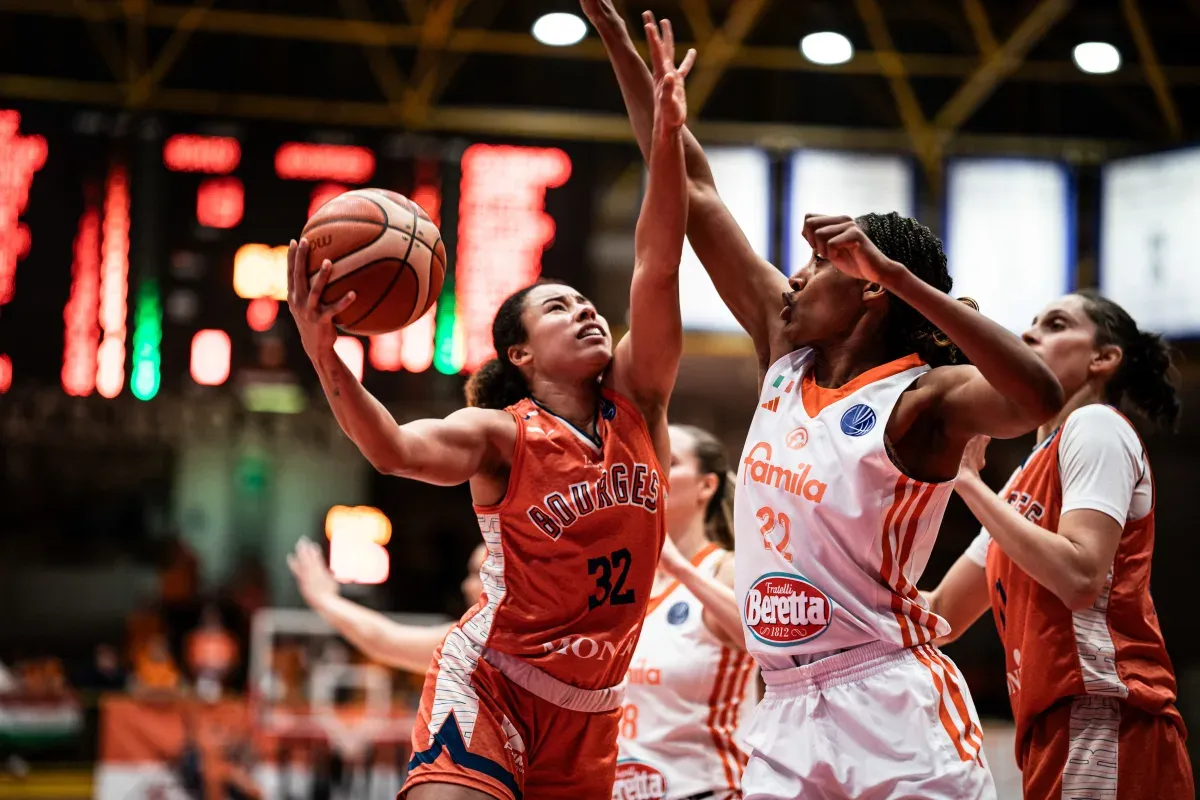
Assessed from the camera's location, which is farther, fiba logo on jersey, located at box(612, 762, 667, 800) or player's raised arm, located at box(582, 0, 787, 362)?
fiba logo on jersey, located at box(612, 762, 667, 800)

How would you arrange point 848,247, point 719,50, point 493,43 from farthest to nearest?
point 493,43 < point 719,50 < point 848,247

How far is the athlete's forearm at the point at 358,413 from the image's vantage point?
3.28 metres

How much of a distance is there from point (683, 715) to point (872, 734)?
161 centimetres

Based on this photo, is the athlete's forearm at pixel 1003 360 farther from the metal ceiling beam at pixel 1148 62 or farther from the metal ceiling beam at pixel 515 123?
the metal ceiling beam at pixel 1148 62

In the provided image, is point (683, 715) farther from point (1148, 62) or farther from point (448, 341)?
point (1148, 62)

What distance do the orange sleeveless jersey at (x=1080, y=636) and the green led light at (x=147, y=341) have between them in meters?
6.77

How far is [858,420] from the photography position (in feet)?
9.72

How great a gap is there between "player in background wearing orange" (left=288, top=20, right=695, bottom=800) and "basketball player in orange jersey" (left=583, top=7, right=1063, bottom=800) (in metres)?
0.54

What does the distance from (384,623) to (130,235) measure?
5.52 metres

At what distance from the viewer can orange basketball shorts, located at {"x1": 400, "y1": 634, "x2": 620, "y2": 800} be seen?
3.41 m

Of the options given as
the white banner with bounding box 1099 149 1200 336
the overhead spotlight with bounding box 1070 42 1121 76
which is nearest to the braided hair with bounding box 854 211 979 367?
the white banner with bounding box 1099 149 1200 336

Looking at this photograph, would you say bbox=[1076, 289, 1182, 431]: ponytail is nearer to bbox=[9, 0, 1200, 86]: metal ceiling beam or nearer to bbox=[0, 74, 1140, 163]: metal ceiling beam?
bbox=[0, 74, 1140, 163]: metal ceiling beam

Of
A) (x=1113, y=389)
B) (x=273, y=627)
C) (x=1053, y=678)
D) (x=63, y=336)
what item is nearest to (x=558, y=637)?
(x=1053, y=678)

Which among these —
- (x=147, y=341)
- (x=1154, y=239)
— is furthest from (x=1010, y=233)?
(x=147, y=341)
